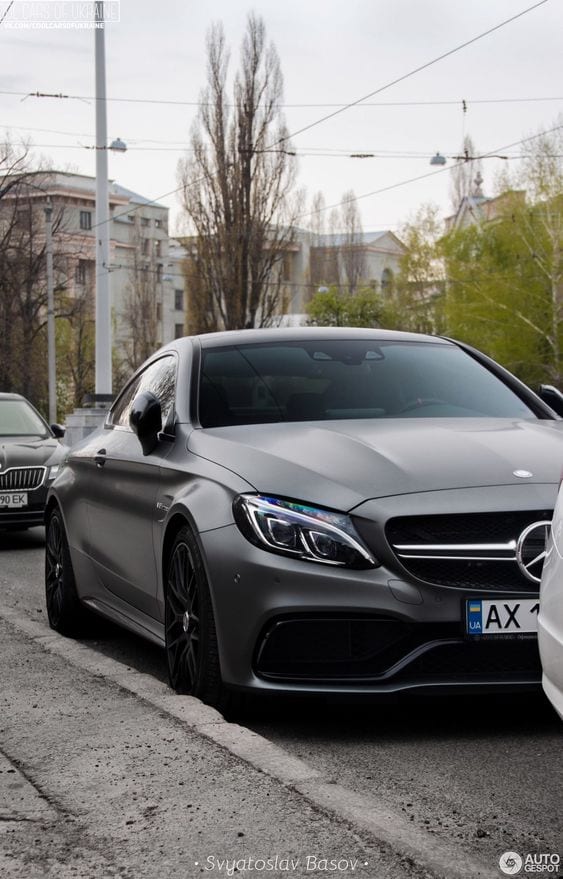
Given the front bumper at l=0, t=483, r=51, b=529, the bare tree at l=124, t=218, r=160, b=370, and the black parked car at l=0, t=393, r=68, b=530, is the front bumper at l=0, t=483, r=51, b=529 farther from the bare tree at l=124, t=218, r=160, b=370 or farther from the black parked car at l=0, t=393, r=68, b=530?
the bare tree at l=124, t=218, r=160, b=370

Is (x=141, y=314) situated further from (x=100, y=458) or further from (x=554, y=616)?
(x=554, y=616)

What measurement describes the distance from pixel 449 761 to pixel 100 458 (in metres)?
2.86

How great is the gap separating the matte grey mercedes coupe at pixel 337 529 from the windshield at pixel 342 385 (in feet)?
0.03

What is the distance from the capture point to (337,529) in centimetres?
464

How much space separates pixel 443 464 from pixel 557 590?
1.63 metres

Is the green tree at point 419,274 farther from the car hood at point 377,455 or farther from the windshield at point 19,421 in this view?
the car hood at point 377,455

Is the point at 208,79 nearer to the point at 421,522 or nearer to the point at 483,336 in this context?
the point at 483,336

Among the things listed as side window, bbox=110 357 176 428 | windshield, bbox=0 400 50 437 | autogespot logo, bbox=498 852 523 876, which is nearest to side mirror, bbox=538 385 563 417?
side window, bbox=110 357 176 428

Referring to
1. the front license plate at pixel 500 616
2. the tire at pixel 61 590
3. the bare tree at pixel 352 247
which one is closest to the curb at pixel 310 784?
the front license plate at pixel 500 616

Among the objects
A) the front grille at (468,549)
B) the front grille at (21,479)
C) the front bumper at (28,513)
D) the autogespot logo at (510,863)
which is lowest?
the front bumper at (28,513)

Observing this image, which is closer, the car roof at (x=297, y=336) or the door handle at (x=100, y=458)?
the car roof at (x=297, y=336)

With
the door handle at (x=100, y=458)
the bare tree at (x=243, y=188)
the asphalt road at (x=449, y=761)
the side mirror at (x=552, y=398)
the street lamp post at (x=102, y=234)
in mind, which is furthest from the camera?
the bare tree at (x=243, y=188)

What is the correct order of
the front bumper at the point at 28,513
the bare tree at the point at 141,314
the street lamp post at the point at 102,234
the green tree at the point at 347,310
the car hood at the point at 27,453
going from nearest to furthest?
the front bumper at the point at 28,513 < the car hood at the point at 27,453 < the street lamp post at the point at 102,234 < the green tree at the point at 347,310 < the bare tree at the point at 141,314

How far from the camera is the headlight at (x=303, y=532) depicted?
4609 millimetres
